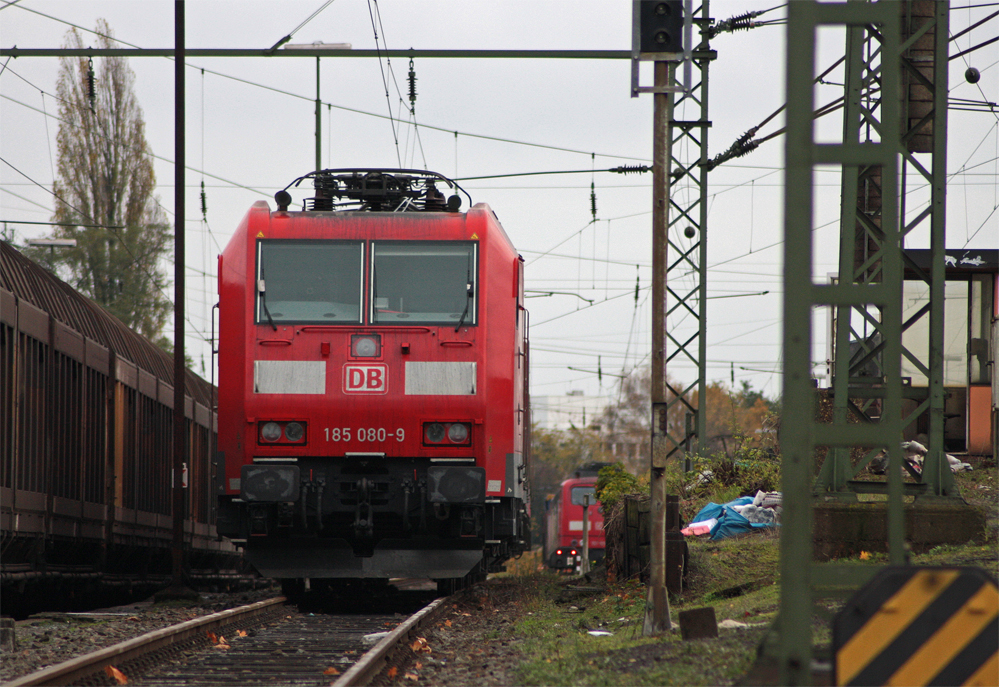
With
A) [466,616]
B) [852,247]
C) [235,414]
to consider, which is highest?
[852,247]

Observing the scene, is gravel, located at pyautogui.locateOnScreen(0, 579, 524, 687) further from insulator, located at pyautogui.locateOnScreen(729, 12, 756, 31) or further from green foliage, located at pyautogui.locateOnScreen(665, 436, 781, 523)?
insulator, located at pyautogui.locateOnScreen(729, 12, 756, 31)

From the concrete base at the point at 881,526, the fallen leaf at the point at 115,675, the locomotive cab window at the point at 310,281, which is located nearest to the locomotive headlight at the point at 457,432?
the locomotive cab window at the point at 310,281

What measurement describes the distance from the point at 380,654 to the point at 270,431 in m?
4.08

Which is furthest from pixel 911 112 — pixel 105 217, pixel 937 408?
pixel 105 217

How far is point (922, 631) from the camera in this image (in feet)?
14.3

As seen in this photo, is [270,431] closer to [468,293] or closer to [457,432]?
[457,432]

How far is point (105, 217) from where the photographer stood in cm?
4272

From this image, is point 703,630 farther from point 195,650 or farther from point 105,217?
point 105,217

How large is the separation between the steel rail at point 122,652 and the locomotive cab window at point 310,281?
2995 mm

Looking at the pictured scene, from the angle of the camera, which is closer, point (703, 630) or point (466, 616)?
point (703, 630)

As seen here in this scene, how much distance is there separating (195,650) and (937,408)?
6.41 meters

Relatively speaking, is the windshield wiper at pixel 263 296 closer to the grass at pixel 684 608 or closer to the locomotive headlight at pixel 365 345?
the locomotive headlight at pixel 365 345

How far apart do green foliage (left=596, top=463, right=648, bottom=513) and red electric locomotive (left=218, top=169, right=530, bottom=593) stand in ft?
15.8

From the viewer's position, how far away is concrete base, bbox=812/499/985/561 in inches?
362
